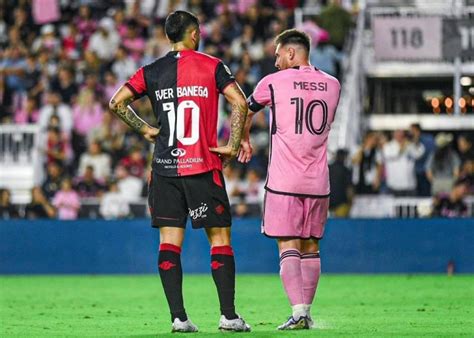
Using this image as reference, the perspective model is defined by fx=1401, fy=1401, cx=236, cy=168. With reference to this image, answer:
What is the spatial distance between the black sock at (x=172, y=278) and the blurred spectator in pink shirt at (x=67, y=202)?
10.6 meters

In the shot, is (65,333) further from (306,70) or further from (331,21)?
(331,21)

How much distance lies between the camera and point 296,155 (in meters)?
10.2

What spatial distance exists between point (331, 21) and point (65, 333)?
1389cm

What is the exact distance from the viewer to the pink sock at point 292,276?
32.9ft

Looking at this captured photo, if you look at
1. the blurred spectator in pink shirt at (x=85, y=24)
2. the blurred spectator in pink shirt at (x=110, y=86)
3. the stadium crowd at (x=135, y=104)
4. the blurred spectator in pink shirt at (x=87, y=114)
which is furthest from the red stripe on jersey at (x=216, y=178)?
the blurred spectator in pink shirt at (x=85, y=24)

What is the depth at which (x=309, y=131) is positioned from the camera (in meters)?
10.2

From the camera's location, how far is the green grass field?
10.3 meters

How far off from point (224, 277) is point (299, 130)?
→ 1.24m

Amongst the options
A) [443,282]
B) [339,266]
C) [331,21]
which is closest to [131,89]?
[443,282]

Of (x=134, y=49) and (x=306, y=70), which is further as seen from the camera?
(x=134, y=49)

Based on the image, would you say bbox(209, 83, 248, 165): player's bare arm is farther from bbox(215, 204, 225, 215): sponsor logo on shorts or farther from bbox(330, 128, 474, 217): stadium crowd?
bbox(330, 128, 474, 217): stadium crowd

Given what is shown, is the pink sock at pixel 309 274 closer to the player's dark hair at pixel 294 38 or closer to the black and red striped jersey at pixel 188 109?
the black and red striped jersey at pixel 188 109

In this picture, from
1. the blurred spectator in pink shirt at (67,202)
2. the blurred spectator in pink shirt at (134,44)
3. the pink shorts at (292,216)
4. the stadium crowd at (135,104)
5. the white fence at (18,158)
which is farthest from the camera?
the blurred spectator in pink shirt at (134,44)

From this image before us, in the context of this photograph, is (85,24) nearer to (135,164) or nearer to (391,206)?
(135,164)
